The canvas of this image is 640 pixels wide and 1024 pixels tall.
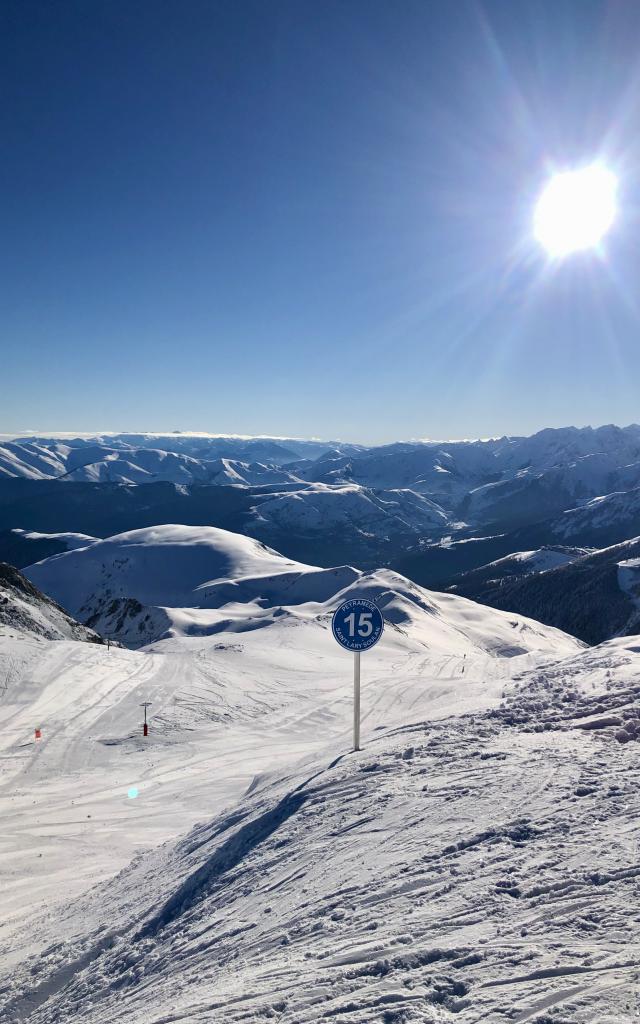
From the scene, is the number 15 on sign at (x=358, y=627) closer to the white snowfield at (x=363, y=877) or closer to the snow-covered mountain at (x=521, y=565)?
the white snowfield at (x=363, y=877)

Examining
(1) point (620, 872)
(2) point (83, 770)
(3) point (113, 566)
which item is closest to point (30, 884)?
(2) point (83, 770)

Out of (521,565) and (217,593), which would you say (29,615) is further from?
(521,565)

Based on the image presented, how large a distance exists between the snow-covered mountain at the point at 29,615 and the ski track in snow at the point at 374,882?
2903 cm

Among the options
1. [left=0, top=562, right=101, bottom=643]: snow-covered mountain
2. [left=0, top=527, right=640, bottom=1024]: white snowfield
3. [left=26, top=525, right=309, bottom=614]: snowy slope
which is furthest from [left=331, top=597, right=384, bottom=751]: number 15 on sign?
[left=26, top=525, right=309, bottom=614]: snowy slope

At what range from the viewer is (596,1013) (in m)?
3.31

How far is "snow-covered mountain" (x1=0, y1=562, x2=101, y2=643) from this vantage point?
4019 centimetres

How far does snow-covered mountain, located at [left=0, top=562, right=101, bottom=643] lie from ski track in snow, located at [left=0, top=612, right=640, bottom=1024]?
2903 cm

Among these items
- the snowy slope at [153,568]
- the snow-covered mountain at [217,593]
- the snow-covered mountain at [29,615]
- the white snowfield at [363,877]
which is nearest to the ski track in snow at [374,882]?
the white snowfield at [363,877]

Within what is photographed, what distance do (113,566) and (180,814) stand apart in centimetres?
12401

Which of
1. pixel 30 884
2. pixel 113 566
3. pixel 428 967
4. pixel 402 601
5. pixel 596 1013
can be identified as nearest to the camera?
pixel 596 1013

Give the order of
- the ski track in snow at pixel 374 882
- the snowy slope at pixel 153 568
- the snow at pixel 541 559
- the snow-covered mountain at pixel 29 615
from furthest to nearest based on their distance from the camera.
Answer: the snow at pixel 541 559, the snowy slope at pixel 153 568, the snow-covered mountain at pixel 29 615, the ski track in snow at pixel 374 882

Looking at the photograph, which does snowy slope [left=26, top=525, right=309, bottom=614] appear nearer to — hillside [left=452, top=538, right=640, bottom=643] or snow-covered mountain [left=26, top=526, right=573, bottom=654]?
snow-covered mountain [left=26, top=526, right=573, bottom=654]

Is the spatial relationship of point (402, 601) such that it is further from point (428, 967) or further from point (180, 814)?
point (428, 967)

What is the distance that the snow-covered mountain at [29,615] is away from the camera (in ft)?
132
